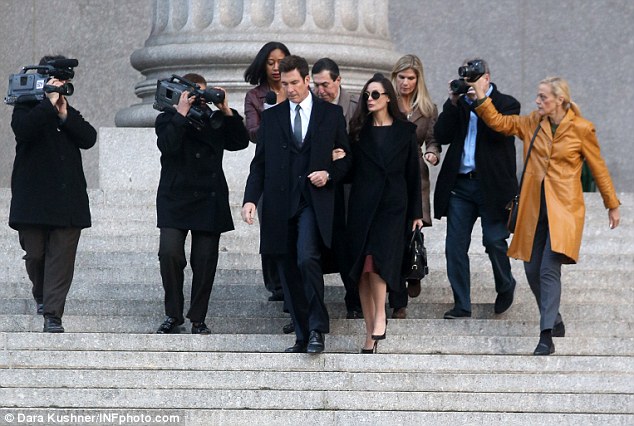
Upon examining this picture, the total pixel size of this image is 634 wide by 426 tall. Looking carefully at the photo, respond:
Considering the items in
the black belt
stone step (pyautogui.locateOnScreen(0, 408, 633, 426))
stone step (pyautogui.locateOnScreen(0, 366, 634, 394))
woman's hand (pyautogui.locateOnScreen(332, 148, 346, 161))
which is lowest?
stone step (pyautogui.locateOnScreen(0, 408, 633, 426))

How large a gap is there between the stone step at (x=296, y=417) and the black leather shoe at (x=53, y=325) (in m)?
0.96

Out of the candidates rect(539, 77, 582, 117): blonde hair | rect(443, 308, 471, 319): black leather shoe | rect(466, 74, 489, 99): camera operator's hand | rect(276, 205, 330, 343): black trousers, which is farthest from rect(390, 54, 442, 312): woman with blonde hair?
rect(276, 205, 330, 343): black trousers

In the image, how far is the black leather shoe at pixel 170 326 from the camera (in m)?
10.6

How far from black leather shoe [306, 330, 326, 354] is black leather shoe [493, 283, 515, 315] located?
62.5 inches

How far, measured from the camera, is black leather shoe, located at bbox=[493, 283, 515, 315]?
11172 millimetres

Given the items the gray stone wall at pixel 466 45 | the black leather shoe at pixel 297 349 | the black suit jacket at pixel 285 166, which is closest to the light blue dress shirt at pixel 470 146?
the black suit jacket at pixel 285 166

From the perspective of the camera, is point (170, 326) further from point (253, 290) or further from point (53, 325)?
point (253, 290)

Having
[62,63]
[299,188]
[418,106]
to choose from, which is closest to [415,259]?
[299,188]

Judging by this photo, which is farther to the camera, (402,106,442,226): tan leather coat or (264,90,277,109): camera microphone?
(402,106,442,226): tan leather coat

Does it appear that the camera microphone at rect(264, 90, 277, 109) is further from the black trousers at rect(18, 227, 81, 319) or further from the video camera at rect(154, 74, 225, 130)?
the black trousers at rect(18, 227, 81, 319)

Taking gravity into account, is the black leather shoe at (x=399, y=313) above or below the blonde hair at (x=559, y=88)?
Answer: below

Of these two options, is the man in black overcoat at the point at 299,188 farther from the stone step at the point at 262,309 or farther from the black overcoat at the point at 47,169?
the black overcoat at the point at 47,169

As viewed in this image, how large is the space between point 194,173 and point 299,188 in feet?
2.74

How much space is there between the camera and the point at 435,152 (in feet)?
37.0
